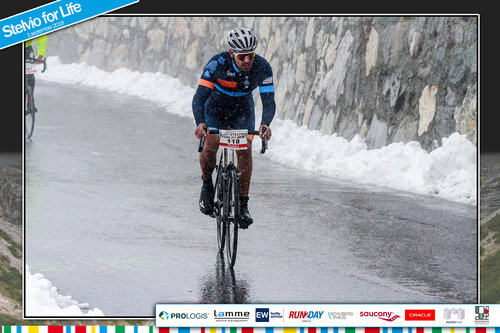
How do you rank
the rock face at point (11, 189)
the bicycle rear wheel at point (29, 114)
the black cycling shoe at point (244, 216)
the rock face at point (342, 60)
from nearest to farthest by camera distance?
the black cycling shoe at point (244, 216), the bicycle rear wheel at point (29, 114), the rock face at point (11, 189), the rock face at point (342, 60)

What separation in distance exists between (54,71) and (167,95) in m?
2.00

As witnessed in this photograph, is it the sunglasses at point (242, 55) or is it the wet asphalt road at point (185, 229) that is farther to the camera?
the wet asphalt road at point (185, 229)

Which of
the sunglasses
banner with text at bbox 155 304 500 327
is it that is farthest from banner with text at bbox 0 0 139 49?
banner with text at bbox 155 304 500 327

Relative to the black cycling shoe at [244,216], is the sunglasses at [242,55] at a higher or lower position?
higher

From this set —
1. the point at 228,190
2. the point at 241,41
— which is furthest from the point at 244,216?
the point at 241,41

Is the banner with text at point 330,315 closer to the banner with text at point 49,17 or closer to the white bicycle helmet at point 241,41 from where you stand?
the white bicycle helmet at point 241,41

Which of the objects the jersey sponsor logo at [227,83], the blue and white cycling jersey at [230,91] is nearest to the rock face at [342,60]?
the blue and white cycling jersey at [230,91]

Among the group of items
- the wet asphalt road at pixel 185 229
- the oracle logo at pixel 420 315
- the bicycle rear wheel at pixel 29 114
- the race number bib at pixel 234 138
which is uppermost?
the bicycle rear wheel at pixel 29 114

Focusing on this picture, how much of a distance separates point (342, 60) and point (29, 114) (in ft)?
14.6

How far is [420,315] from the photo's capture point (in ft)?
36.3

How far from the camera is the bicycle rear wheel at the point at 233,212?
11.0 meters

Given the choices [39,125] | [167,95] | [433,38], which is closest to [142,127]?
[167,95]

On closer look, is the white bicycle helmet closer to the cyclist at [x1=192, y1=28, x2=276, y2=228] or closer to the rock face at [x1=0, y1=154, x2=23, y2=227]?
the cyclist at [x1=192, y1=28, x2=276, y2=228]

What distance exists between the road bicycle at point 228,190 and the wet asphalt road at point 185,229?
228mm
